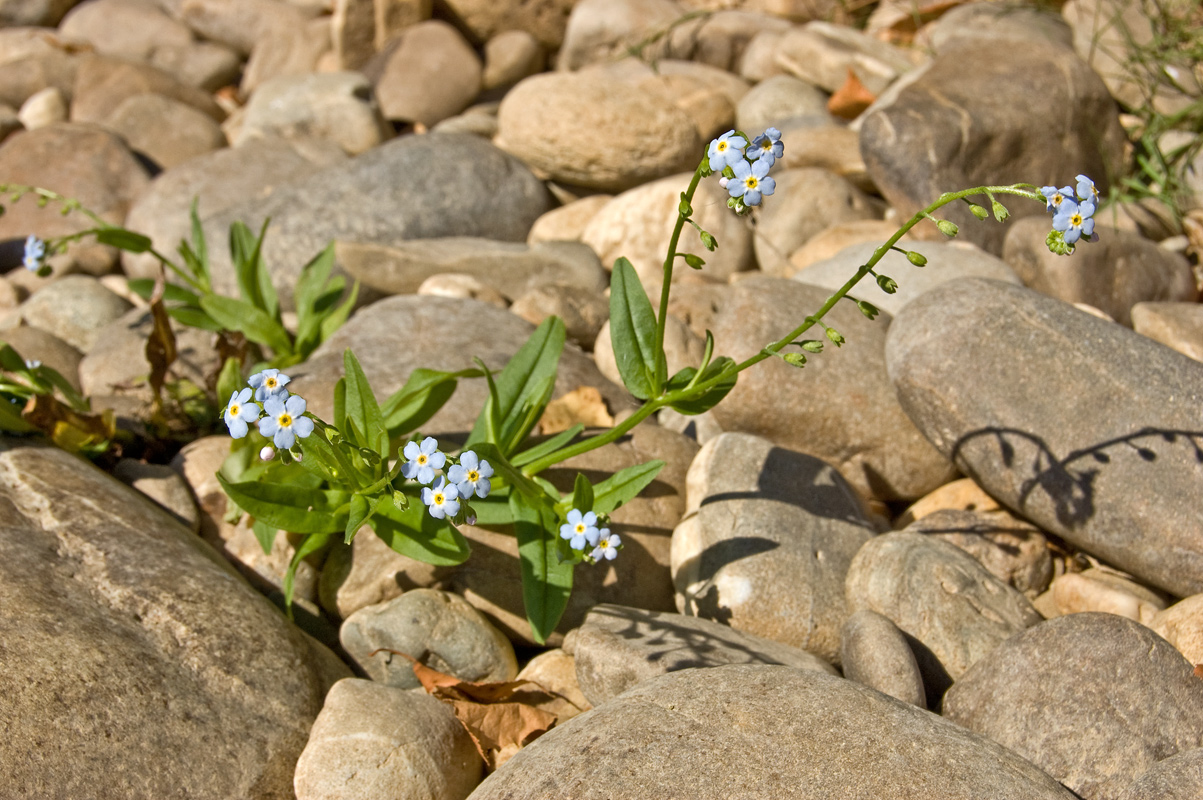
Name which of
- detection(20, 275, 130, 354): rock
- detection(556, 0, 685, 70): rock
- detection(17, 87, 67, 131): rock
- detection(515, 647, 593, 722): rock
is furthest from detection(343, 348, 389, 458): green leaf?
detection(17, 87, 67, 131): rock

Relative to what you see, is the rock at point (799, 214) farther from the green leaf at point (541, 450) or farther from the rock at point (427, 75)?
the rock at point (427, 75)

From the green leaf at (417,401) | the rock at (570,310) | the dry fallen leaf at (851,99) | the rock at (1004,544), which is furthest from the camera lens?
the dry fallen leaf at (851,99)

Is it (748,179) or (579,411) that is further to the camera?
(579,411)

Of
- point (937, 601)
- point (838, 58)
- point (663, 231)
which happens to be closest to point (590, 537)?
point (937, 601)

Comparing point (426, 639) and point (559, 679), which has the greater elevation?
point (426, 639)

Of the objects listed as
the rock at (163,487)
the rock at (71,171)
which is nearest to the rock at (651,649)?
the rock at (163,487)

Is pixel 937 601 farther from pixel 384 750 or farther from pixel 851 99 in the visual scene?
pixel 851 99

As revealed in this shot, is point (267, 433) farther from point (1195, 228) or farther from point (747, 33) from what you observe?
point (747, 33)

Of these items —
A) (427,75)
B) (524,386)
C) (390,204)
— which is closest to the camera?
(524,386)
